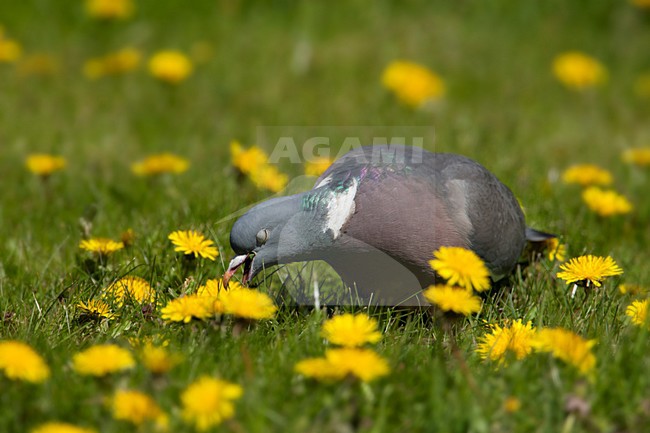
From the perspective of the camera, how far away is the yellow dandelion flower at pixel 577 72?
672 centimetres

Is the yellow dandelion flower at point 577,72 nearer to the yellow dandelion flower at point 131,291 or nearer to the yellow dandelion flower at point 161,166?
the yellow dandelion flower at point 161,166

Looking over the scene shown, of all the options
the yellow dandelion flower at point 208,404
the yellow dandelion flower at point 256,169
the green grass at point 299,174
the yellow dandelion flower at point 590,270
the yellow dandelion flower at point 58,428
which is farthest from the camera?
the yellow dandelion flower at point 256,169

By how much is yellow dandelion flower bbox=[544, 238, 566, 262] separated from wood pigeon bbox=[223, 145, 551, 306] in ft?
1.00

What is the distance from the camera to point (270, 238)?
3.12 m

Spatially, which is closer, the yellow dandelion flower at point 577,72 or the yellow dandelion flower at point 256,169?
the yellow dandelion flower at point 256,169

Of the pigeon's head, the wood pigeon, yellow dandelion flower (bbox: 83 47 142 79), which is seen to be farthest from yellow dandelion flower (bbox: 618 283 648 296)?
yellow dandelion flower (bbox: 83 47 142 79)

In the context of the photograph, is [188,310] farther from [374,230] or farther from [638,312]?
[638,312]

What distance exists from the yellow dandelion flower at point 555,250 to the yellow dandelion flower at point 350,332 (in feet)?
4.38

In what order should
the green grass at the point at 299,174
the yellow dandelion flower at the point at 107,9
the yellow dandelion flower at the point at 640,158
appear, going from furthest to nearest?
the yellow dandelion flower at the point at 107,9, the yellow dandelion flower at the point at 640,158, the green grass at the point at 299,174

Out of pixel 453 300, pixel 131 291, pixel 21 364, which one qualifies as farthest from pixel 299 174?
pixel 21 364

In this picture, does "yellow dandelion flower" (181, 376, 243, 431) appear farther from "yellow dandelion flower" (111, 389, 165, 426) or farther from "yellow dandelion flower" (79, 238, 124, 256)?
"yellow dandelion flower" (79, 238, 124, 256)

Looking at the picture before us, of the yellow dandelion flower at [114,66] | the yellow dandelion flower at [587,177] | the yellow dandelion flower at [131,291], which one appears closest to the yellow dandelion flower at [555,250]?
the yellow dandelion flower at [587,177]

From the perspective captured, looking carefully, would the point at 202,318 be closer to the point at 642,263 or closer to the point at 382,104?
the point at 642,263

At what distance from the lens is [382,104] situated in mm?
6352
